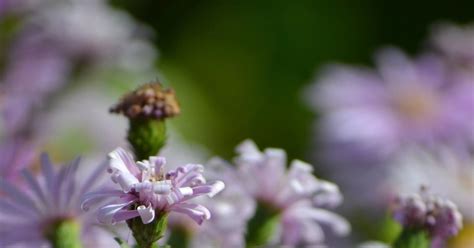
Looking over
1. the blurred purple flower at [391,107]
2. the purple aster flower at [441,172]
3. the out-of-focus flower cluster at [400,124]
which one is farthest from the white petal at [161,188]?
the blurred purple flower at [391,107]

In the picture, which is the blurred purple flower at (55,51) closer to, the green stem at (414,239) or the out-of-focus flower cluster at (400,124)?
the out-of-focus flower cluster at (400,124)

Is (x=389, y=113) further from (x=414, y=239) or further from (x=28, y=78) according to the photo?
(x=414, y=239)

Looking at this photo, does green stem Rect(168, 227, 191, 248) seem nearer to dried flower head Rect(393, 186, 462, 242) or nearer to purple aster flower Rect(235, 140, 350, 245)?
purple aster flower Rect(235, 140, 350, 245)

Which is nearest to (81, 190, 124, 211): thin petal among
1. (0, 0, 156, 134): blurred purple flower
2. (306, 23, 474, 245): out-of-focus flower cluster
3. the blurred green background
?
(0, 0, 156, 134): blurred purple flower

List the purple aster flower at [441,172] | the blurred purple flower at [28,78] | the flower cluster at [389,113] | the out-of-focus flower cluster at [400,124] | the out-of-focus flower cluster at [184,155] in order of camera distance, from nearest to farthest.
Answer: the out-of-focus flower cluster at [184,155]
the blurred purple flower at [28,78]
the purple aster flower at [441,172]
the out-of-focus flower cluster at [400,124]
the flower cluster at [389,113]

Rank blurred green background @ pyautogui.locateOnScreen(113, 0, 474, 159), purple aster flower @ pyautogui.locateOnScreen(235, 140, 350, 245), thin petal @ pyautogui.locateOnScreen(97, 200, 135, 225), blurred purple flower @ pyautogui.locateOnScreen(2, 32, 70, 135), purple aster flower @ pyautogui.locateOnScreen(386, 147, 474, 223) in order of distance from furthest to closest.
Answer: blurred green background @ pyautogui.locateOnScreen(113, 0, 474, 159) < purple aster flower @ pyautogui.locateOnScreen(386, 147, 474, 223) < blurred purple flower @ pyautogui.locateOnScreen(2, 32, 70, 135) < purple aster flower @ pyautogui.locateOnScreen(235, 140, 350, 245) < thin petal @ pyautogui.locateOnScreen(97, 200, 135, 225)

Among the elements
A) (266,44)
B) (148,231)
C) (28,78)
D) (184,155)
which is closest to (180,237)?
(148,231)
